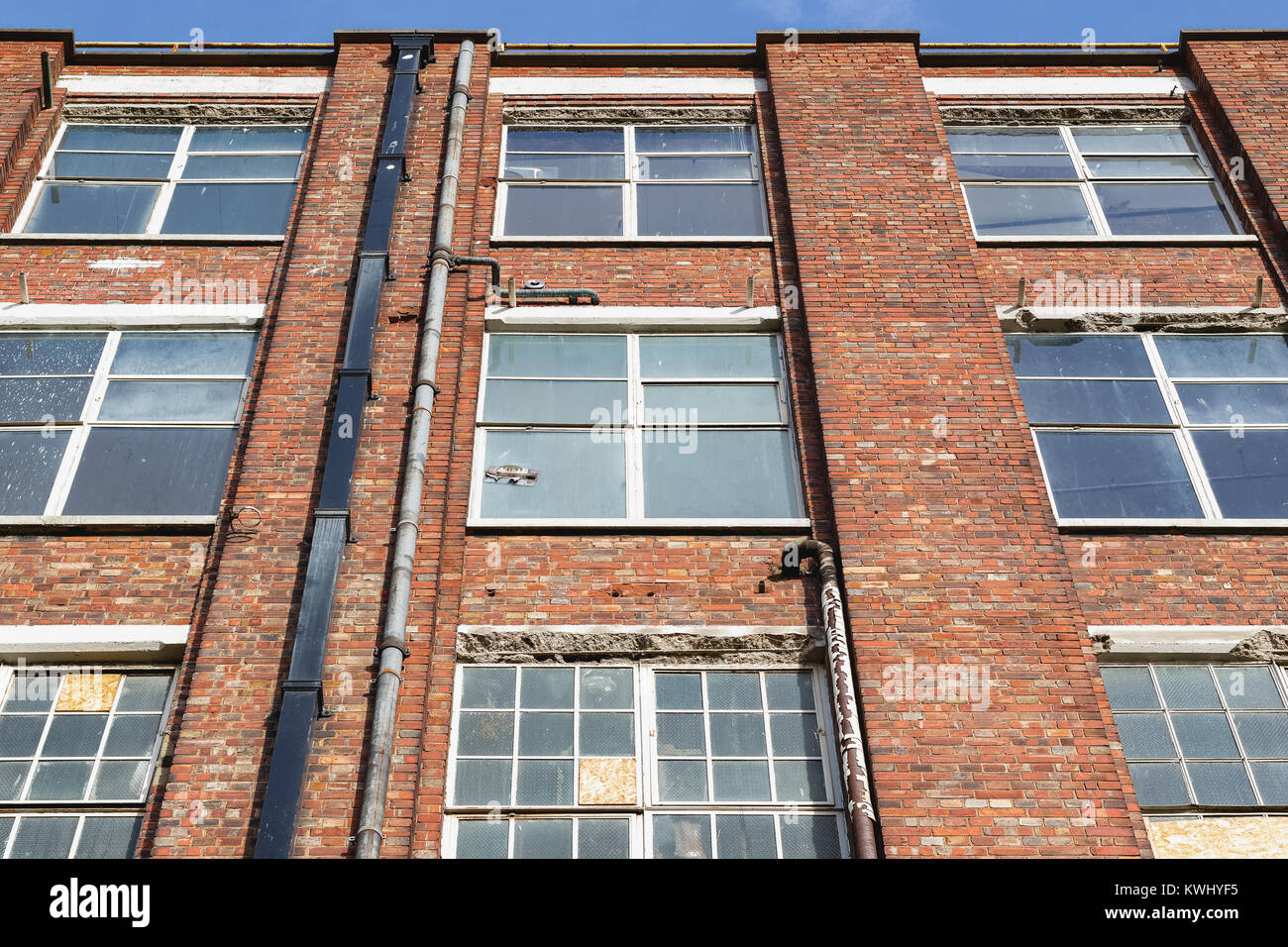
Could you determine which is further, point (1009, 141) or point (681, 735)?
point (1009, 141)

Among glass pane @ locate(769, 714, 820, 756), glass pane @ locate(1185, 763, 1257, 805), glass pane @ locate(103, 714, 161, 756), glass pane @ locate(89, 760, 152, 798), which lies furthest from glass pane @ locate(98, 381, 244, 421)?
glass pane @ locate(1185, 763, 1257, 805)

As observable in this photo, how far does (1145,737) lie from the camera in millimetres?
8688

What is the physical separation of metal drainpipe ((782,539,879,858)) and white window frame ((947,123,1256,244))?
455cm

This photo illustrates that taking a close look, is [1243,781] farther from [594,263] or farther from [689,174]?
[689,174]

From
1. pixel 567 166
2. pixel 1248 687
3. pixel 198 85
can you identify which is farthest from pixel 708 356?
pixel 198 85

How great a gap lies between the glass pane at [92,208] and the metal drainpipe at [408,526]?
10.6 feet

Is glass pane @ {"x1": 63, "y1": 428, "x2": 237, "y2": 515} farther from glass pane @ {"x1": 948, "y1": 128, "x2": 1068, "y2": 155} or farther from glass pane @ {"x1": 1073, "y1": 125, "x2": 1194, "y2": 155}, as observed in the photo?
glass pane @ {"x1": 1073, "y1": 125, "x2": 1194, "y2": 155}

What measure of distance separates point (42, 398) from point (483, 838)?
5.75 meters

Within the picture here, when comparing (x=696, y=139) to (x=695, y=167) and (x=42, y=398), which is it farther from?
(x=42, y=398)

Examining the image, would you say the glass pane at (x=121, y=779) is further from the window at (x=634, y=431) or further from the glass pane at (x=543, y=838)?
the window at (x=634, y=431)

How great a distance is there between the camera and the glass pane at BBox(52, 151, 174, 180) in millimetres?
13539

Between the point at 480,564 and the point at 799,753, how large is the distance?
2.74 m

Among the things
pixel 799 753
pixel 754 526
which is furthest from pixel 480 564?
pixel 799 753

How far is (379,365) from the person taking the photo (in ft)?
35.1
